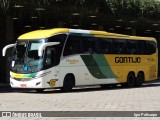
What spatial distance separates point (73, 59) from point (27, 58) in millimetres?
2699

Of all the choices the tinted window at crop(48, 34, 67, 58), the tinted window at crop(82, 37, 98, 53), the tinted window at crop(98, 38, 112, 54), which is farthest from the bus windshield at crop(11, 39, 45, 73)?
the tinted window at crop(98, 38, 112, 54)

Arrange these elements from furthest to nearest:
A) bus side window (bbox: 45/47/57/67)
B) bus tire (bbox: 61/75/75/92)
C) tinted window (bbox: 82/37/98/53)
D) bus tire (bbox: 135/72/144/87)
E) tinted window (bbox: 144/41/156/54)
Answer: tinted window (bbox: 144/41/156/54)
bus tire (bbox: 135/72/144/87)
tinted window (bbox: 82/37/98/53)
bus tire (bbox: 61/75/75/92)
bus side window (bbox: 45/47/57/67)

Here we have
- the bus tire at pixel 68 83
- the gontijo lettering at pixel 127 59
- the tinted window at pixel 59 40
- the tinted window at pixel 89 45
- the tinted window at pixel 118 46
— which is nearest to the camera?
the tinted window at pixel 59 40

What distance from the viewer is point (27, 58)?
23.0 metres

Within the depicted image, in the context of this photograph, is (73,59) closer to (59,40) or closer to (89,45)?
(59,40)

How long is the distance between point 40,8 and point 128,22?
42.9ft

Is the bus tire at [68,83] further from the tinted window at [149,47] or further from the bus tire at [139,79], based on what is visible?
the tinted window at [149,47]

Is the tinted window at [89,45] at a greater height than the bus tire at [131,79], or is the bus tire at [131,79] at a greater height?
the tinted window at [89,45]

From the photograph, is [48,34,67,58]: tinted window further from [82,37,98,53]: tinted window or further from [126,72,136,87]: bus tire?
[126,72,136,87]: bus tire

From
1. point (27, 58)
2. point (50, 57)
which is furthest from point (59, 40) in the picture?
point (27, 58)

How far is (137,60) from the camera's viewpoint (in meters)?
30.3

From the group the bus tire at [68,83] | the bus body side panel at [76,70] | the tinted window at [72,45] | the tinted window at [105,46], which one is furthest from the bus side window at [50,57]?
the tinted window at [105,46]

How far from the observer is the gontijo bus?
22797mm

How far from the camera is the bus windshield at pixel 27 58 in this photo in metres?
22.7
